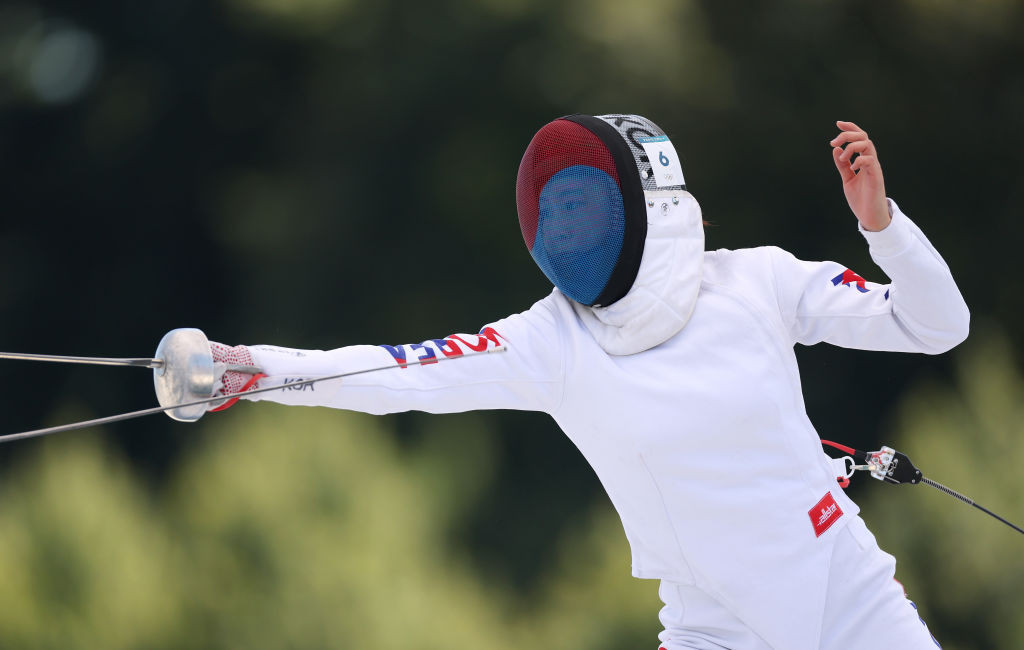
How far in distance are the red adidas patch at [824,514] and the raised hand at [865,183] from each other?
46cm

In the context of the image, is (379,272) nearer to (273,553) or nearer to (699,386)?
(273,553)

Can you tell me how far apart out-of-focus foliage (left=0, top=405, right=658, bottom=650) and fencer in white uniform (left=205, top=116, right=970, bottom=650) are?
5.59 feet

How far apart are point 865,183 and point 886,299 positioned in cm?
23

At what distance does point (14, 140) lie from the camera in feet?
9.95

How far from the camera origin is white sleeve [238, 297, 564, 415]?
145cm

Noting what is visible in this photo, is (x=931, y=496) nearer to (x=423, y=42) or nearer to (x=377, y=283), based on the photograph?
(x=377, y=283)

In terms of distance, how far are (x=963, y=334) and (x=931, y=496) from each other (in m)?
2.36

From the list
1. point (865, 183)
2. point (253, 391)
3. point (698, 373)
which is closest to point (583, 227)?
point (698, 373)

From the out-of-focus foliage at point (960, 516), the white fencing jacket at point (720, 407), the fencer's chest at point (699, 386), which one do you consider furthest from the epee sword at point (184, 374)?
the out-of-focus foliage at point (960, 516)

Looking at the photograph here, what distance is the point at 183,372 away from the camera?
130 cm

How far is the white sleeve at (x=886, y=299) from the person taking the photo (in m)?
1.56

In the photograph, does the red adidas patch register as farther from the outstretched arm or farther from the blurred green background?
the blurred green background

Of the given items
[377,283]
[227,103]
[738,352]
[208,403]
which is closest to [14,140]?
[227,103]

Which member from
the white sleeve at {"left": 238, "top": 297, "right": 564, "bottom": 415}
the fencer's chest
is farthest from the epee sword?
the fencer's chest
